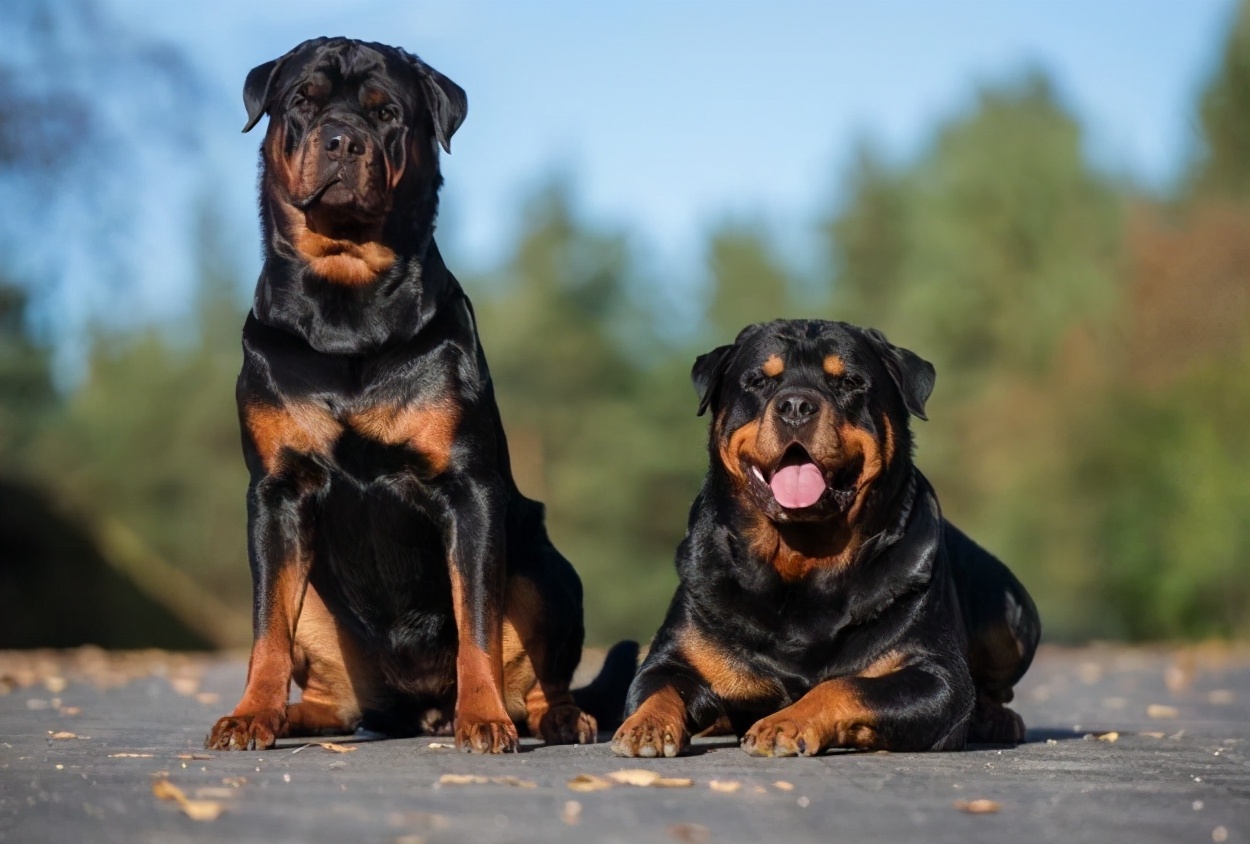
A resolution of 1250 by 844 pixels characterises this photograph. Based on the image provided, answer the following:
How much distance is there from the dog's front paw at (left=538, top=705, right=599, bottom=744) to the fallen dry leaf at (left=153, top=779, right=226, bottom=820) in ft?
6.22

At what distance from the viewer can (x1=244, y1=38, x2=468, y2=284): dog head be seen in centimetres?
514

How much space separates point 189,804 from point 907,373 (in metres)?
3.12

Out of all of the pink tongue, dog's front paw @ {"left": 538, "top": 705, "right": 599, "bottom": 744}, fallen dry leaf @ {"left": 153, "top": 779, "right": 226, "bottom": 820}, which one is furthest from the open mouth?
fallen dry leaf @ {"left": 153, "top": 779, "right": 226, "bottom": 820}

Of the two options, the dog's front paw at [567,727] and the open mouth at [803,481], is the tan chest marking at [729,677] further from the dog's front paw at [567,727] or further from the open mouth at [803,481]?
the open mouth at [803,481]

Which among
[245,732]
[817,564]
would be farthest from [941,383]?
[245,732]

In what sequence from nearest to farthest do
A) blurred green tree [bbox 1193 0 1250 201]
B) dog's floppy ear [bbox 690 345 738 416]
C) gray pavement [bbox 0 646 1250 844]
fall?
1. gray pavement [bbox 0 646 1250 844]
2. dog's floppy ear [bbox 690 345 738 416]
3. blurred green tree [bbox 1193 0 1250 201]

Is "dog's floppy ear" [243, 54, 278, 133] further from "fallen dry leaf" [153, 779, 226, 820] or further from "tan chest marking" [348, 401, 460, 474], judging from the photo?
"fallen dry leaf" [153, 779, 226, 820]

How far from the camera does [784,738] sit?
4695mm

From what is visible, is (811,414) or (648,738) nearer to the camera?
(648,738)

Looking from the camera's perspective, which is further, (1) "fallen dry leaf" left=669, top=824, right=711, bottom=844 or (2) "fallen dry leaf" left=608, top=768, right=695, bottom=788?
(2) "fallen dry leaf" left=608, top=768, right=695, bottom=788

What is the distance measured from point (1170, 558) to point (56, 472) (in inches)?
625

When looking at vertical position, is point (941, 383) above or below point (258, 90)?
above

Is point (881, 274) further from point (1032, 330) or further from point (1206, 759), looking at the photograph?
point (1206, 759)

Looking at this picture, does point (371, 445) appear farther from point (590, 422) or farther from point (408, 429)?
point (590, 422)
